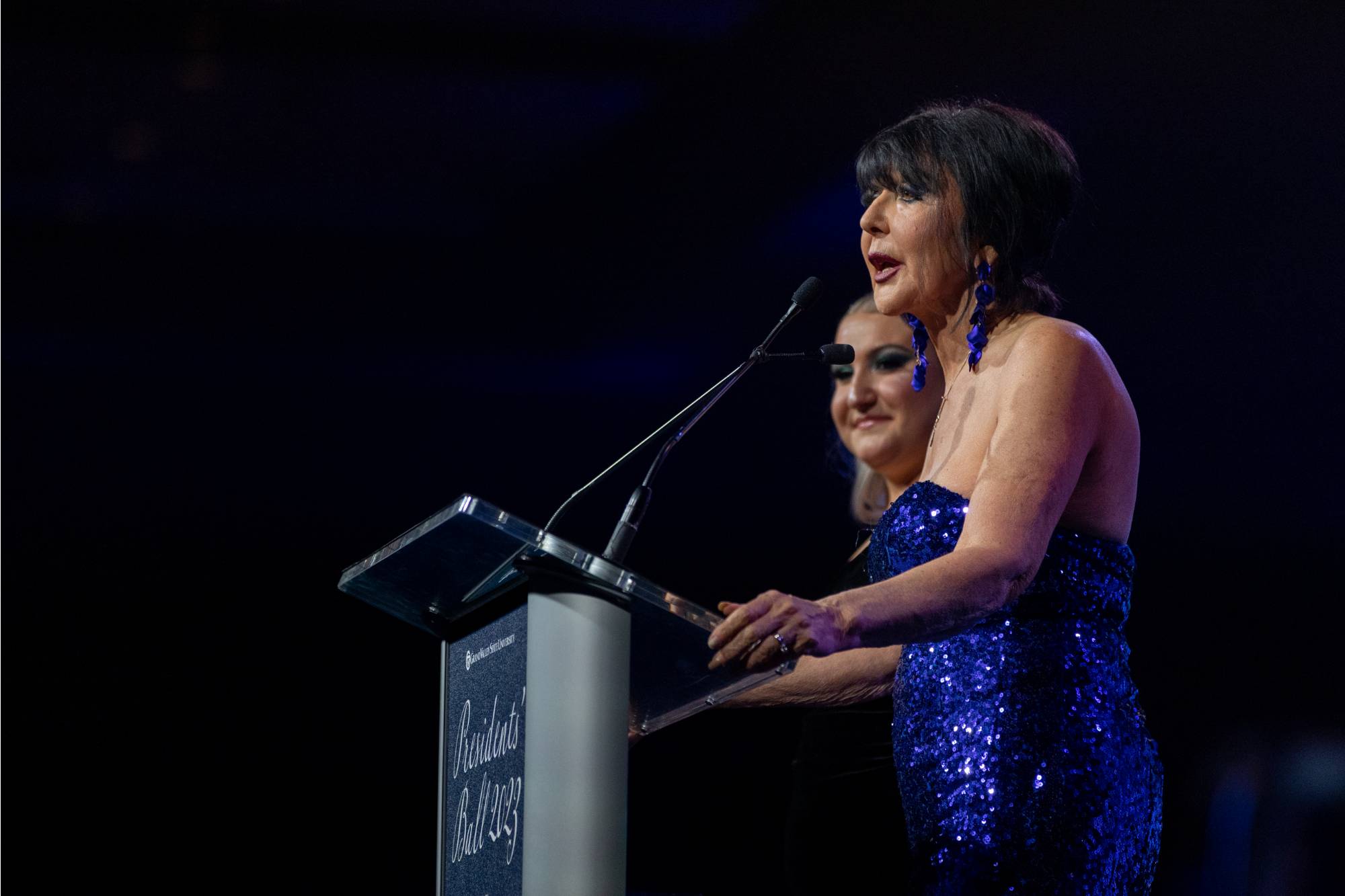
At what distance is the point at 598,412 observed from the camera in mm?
3496

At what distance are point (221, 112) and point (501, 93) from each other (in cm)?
67

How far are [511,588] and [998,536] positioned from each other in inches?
18.7

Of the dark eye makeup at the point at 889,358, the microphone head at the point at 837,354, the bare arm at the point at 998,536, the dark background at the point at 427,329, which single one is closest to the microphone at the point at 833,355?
the microphone head at the point at 837,354

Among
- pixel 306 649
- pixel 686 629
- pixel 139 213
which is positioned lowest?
pixel 686 629

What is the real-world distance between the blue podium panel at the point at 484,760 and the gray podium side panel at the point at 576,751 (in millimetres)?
38

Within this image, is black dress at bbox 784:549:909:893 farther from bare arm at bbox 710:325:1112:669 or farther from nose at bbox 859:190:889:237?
bare arm at bbox 710:325:1112:669

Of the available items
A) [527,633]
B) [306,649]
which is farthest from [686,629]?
[306,649]

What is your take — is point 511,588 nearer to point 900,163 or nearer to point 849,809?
point 900,163

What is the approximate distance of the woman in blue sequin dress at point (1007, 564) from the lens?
1359 millimetres

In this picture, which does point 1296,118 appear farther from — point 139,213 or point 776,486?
point 139,213

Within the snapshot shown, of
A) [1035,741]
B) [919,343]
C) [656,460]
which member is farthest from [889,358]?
[1035,741]

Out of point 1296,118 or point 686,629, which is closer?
point 686,629

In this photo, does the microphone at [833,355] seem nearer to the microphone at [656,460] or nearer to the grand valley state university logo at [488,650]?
the microphone at [656,460]

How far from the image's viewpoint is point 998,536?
1.33 meters
